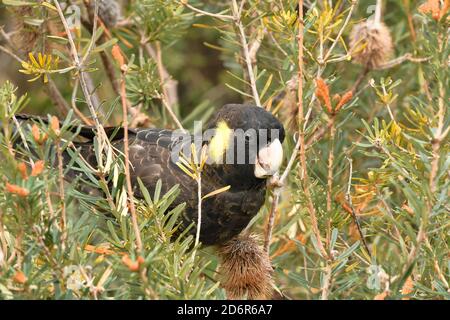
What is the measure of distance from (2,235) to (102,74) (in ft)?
7.14

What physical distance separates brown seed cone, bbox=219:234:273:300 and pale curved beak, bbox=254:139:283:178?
0.26 m

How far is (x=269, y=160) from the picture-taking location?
2.63m

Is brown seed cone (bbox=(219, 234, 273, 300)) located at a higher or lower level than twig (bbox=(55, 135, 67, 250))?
lower

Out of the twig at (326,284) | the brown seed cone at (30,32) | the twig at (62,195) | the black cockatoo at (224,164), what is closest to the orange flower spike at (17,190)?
the twig at (62,195)

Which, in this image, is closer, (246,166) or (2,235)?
(2,235)

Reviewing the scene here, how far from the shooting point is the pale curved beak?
258 cm

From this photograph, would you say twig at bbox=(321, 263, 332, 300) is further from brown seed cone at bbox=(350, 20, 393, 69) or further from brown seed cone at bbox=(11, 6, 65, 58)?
brown seed cone at bbox=(11, 6, 65, 58)

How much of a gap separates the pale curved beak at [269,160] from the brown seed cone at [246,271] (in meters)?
0.26

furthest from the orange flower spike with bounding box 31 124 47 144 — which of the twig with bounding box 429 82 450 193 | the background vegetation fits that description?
the twig with bounding box 429 82 450 193

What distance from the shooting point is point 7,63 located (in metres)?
4.96

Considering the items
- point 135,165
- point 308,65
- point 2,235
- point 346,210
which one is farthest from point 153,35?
point 2,235

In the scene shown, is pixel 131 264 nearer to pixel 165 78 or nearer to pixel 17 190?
pixel 17 190

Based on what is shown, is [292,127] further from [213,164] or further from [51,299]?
[51,299]
